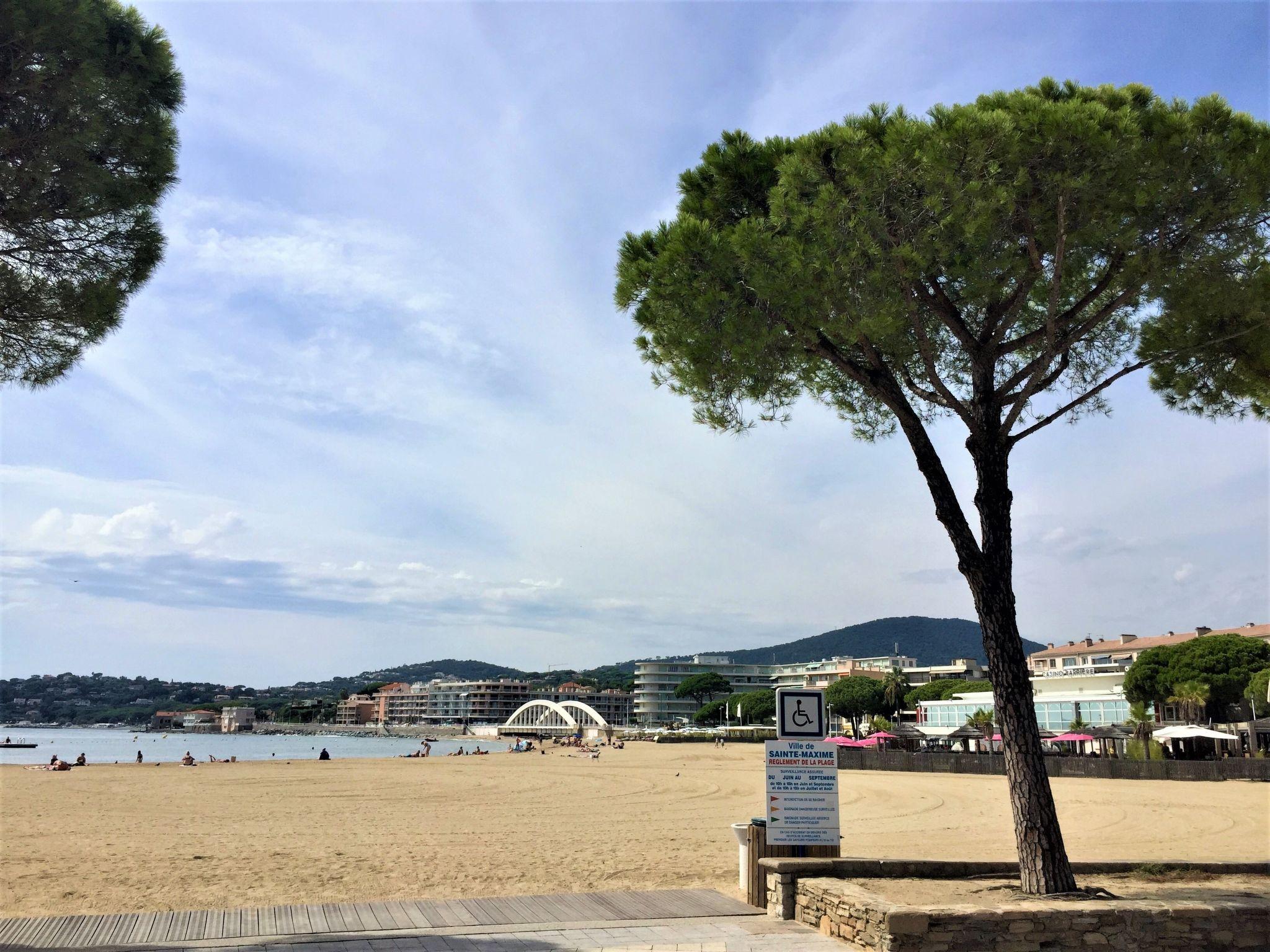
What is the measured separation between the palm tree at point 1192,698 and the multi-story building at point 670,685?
102087 mm

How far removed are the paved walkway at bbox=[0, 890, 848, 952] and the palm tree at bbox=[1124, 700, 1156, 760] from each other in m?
27.8

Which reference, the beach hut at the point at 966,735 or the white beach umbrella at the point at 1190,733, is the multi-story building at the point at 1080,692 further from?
the white beach umbrella at the point at 1190,733

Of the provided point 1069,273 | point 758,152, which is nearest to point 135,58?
point 758,152

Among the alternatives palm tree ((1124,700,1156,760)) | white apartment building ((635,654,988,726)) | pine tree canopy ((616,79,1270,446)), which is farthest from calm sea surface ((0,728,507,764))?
pine tree canopy ((616,79,1270,446))

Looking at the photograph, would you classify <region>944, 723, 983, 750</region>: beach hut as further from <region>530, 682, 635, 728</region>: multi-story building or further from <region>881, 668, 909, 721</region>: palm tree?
<region>530, 682, 635, 728</region>: multi-story building

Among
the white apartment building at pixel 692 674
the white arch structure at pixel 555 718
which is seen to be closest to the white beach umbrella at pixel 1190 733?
Result: the white arch structure at pixel 555 718

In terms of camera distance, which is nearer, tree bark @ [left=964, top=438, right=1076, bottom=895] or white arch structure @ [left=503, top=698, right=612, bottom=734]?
tree bark @ [left=964, top=438, right=1076, bottom=895]

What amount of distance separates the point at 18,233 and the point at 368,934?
6903 mm

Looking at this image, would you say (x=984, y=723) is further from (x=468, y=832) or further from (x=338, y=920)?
(x=338, y=920)

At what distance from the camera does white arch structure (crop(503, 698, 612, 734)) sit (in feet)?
439

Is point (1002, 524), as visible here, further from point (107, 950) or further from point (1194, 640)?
point (1194, 640)

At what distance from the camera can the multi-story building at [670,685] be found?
144m

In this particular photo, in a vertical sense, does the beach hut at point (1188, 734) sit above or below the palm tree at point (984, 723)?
above

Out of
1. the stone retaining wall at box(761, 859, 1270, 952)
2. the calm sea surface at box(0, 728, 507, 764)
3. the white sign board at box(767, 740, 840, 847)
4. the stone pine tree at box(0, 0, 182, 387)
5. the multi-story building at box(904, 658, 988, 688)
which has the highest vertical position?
the stone pine tree at box(0, 0, 182, 387)
